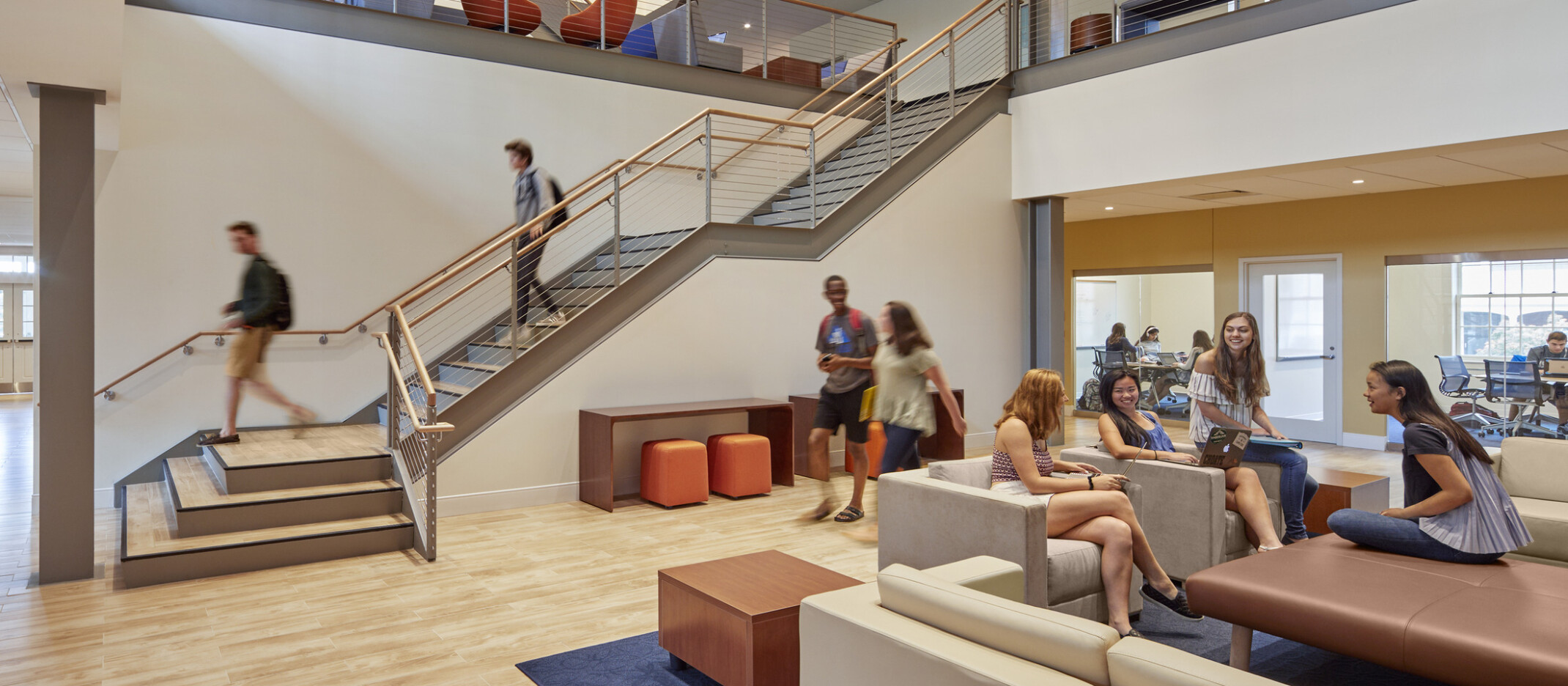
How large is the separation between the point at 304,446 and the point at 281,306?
100cm

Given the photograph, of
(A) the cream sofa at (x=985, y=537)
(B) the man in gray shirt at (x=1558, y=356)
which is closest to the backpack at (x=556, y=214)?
(A) the cream sofa at (x=985, y=537)

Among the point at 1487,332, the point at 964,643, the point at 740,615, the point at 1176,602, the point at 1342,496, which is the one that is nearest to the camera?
the point at 964,643

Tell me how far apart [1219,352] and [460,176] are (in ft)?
20.5

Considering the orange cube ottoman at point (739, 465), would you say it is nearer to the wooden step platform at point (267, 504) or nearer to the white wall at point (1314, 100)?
the wooden step platform at point (267, 504)

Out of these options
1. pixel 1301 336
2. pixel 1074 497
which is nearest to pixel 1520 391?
pixel 1301 336

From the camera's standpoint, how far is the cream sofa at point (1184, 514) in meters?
4.36

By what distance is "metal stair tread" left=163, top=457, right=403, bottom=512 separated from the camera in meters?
5.34

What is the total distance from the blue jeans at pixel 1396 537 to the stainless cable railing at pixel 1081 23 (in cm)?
628

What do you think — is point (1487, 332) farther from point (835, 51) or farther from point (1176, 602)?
point (835, 51)

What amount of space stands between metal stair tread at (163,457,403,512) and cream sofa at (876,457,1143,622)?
3480 mm

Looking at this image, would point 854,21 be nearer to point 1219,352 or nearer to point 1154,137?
point 1154,137

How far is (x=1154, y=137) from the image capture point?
27.8 ft

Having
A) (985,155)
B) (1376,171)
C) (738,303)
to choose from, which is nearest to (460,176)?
(738,303)

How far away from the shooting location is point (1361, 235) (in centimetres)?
976
